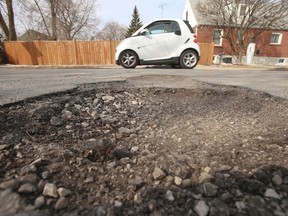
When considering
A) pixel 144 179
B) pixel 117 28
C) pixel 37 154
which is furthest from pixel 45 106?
pixel 117 28

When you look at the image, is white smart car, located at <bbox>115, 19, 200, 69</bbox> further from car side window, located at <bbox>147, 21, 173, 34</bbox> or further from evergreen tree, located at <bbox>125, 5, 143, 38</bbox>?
evergreen tree, located at <bbox>125, 5, 143, 38</bbox>

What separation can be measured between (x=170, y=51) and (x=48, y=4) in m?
22.6

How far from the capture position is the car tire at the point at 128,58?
26.1 ft

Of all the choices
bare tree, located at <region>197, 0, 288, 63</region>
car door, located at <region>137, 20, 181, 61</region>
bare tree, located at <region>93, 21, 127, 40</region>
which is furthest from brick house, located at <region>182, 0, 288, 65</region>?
bare tree, located at <region>93, 21, 127, 40</region>

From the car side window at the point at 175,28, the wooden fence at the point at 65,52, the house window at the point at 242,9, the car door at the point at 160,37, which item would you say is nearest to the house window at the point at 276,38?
the house window at the point at 242,9

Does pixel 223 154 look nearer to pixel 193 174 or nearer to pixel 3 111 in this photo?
pixel 193 174

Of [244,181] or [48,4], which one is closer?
[244,181]

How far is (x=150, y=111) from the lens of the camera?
2.93 meters

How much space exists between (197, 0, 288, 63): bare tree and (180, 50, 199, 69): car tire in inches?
544

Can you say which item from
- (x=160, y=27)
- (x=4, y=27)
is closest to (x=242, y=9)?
(x=160, y=27)

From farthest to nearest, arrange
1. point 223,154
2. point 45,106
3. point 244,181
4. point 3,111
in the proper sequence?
1. point 45,106
2. point 3,111
3. point 223,154
4. point 244,181

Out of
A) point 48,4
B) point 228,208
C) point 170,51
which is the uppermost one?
point 48,4

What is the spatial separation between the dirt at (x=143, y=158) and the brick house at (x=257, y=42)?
20.8 meters

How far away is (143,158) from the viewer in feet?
5.60
